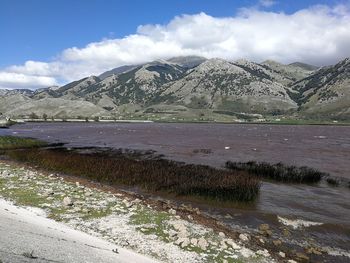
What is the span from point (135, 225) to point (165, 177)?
Answer: 18741 mm

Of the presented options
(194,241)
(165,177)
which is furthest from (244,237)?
(165,177)

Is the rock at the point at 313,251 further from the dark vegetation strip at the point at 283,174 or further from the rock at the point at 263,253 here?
the dark vegetation strip at the point at 283,174

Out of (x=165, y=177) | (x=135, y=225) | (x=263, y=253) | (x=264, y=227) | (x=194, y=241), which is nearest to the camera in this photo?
(x=263, y=253)

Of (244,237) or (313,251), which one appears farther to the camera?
(244,237)

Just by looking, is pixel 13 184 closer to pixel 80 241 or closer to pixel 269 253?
pixel 80 241

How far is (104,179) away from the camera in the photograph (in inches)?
1657

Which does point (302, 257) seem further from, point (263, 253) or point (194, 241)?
point (194, 241)

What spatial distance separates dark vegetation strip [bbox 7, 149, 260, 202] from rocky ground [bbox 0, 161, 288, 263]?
25.3 feet

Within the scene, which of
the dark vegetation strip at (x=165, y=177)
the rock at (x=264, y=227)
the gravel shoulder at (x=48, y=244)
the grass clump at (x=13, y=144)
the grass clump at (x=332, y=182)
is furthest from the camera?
the grass clump at (x=13, y=144)

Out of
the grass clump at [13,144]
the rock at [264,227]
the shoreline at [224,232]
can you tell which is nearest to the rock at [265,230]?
the rock at [264,227]

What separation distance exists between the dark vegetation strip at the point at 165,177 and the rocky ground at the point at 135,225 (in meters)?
7.73

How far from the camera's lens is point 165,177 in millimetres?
40938

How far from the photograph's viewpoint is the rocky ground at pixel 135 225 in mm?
18719

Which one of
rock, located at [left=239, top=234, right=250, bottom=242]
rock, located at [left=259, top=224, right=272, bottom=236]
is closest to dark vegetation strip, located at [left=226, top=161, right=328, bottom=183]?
rock, located at [left=259, top=224, right=272, bottom=236]
